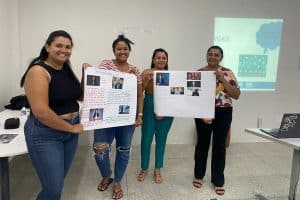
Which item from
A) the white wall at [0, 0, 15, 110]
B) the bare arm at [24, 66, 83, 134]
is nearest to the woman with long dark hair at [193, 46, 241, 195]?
the bare arm at [24, 66, 83, 134]

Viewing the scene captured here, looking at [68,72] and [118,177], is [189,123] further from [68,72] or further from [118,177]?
[68,72]

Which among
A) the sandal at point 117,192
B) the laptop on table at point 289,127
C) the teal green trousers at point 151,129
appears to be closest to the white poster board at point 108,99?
the teal green trousers at point 151,129

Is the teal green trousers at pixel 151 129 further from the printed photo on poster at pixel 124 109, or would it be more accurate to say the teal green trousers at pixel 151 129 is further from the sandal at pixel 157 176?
the printed photo on poster at pixel 124 109

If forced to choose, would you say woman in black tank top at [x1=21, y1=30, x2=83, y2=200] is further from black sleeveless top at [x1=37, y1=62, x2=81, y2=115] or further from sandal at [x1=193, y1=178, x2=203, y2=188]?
sandal at [x1=193, y1=178, x2=203, y2=188]

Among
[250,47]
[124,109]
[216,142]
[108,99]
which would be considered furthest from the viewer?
[250,47]

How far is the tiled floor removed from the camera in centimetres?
271

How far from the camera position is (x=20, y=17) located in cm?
369

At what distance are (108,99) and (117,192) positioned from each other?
0.96 metres

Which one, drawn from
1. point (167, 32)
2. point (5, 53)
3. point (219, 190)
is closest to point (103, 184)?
point (219, 190)

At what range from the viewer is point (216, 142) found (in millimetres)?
2730

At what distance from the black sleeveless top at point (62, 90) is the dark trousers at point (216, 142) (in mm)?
1347

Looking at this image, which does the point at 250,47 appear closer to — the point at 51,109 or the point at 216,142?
the point at 216,142

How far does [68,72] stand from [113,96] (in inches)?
20.8

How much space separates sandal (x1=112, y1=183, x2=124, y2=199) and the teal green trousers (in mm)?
458
